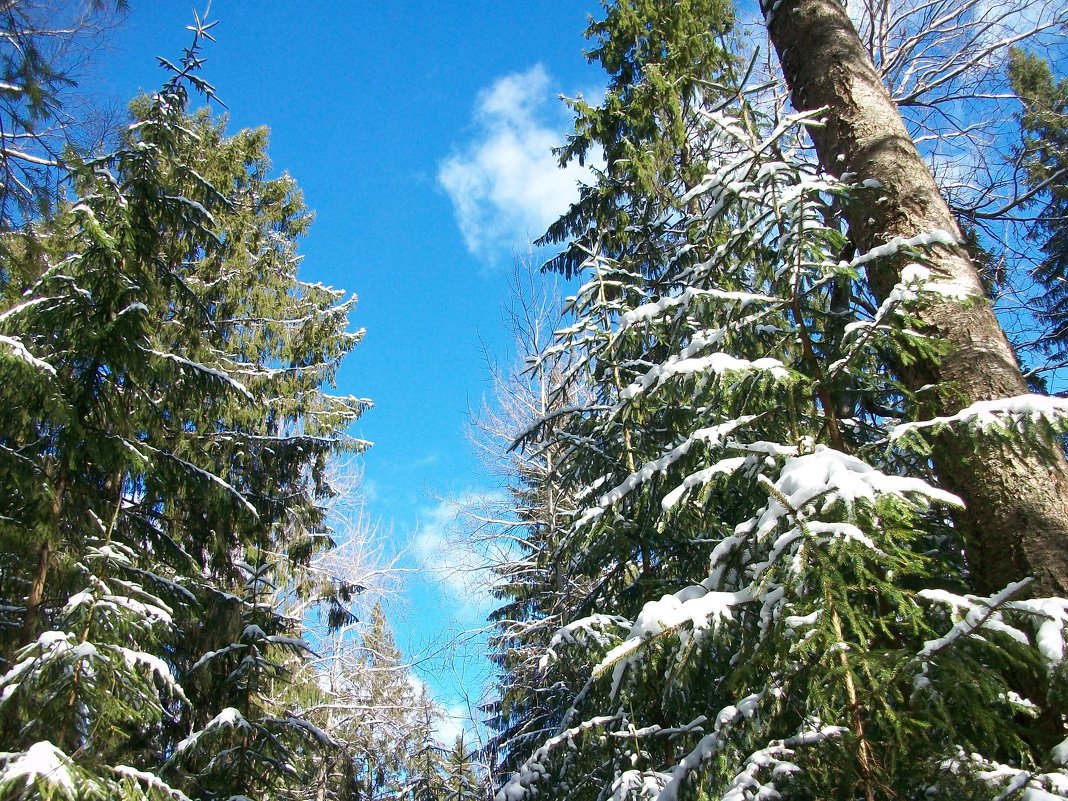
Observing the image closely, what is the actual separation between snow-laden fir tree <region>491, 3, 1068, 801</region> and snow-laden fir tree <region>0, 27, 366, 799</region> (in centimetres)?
273

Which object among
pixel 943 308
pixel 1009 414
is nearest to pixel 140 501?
pixel 943 308

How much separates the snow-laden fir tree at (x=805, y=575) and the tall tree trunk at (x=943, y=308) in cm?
7

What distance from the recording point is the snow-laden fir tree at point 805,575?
5.75 feet

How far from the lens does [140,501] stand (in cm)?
655

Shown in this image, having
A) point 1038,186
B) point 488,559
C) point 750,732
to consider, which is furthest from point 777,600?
point 488,559

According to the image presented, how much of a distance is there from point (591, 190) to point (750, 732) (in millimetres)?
6770

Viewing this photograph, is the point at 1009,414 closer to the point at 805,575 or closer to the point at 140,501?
the point at 805,575

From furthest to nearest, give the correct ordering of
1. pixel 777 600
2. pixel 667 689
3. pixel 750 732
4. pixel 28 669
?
pixel 28 669
pixel 750 732
pixel 667 689
pixel 777 600

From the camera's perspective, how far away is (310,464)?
31.6 feet

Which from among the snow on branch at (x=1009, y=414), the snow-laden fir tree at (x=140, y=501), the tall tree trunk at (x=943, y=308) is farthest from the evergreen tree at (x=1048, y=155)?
the snow-laden fir tree at (x=140, y=501)

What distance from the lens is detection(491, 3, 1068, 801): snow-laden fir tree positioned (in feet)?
5.75

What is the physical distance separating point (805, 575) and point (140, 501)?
6.54 m

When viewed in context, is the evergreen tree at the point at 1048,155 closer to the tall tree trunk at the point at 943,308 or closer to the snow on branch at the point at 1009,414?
the tall tree trunk at the point at 943,308

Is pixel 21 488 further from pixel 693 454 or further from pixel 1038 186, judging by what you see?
pixel 1038 186
